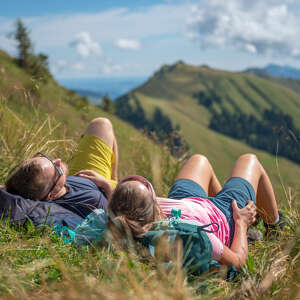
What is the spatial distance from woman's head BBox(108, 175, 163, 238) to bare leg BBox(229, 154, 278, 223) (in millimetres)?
1634

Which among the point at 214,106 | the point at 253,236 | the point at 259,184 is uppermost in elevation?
the point at 259,184

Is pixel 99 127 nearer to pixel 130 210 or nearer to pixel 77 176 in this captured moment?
pixel 77 176

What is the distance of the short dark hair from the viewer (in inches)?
112

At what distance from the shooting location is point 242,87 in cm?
16825

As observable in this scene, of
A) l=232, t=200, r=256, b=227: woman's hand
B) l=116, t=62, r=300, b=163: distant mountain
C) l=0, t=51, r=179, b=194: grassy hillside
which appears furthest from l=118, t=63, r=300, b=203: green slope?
l=232, t=200, r=256, b=227: woman's hand

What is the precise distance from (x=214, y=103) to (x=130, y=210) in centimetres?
16206

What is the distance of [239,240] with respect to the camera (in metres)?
2.60

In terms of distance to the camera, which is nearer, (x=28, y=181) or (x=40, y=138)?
(x=28, y=181)

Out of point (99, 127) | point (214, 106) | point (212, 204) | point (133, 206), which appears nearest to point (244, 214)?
point (212, 204)

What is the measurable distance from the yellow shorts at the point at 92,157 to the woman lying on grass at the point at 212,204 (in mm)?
989

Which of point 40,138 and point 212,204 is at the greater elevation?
point 40,138

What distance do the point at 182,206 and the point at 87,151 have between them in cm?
162

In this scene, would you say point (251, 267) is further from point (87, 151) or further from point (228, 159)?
point (228, 159)

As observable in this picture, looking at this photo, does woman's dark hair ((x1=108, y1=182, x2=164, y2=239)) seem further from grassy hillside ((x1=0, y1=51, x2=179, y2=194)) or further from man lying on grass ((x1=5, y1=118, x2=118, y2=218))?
grassy hillside ((x1=0, y1=51, x2=179, y2=194))
